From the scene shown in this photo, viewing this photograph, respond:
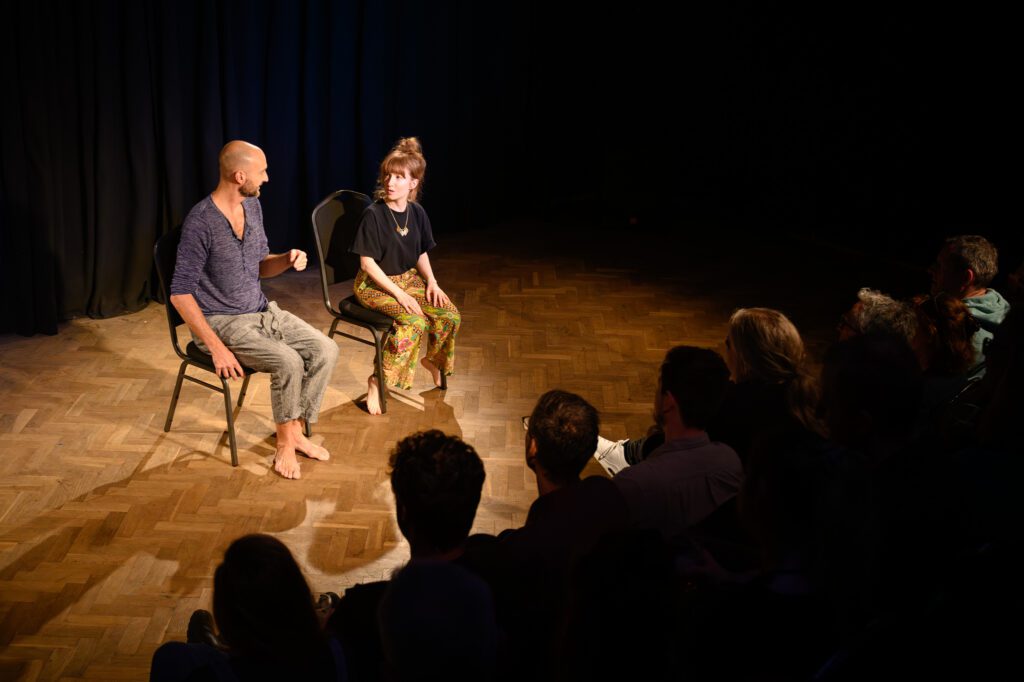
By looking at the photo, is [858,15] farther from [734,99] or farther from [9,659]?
[9,659]

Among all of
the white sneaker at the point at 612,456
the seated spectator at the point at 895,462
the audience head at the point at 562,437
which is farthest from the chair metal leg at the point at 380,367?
the seated spectator at the point at 895,462

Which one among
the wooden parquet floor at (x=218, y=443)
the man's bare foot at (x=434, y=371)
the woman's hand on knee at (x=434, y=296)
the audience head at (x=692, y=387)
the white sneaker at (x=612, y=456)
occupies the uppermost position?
the audience head at (x=692, y=387)

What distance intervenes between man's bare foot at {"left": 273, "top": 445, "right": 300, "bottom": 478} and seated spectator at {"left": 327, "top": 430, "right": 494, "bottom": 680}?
1.67 m

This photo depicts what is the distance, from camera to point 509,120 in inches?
307

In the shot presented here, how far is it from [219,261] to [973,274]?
3.04 meters

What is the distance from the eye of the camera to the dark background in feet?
15.6

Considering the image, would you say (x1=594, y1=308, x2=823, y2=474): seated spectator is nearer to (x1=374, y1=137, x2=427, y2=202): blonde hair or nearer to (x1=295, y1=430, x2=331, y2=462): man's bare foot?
(x1=295, y1=430, x2=331, y2=462): man's bare foot

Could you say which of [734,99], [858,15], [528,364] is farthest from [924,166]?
[528,364]

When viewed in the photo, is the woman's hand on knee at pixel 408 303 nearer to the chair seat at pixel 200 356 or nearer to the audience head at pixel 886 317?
the chair seat at pixel 200 356

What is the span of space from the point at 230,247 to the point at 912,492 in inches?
106

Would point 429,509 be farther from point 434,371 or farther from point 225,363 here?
point 434,371

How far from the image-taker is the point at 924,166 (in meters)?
7.11

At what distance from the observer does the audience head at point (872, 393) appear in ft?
7.20

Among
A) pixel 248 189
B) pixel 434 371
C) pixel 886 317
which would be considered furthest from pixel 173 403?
pixel 886 317
